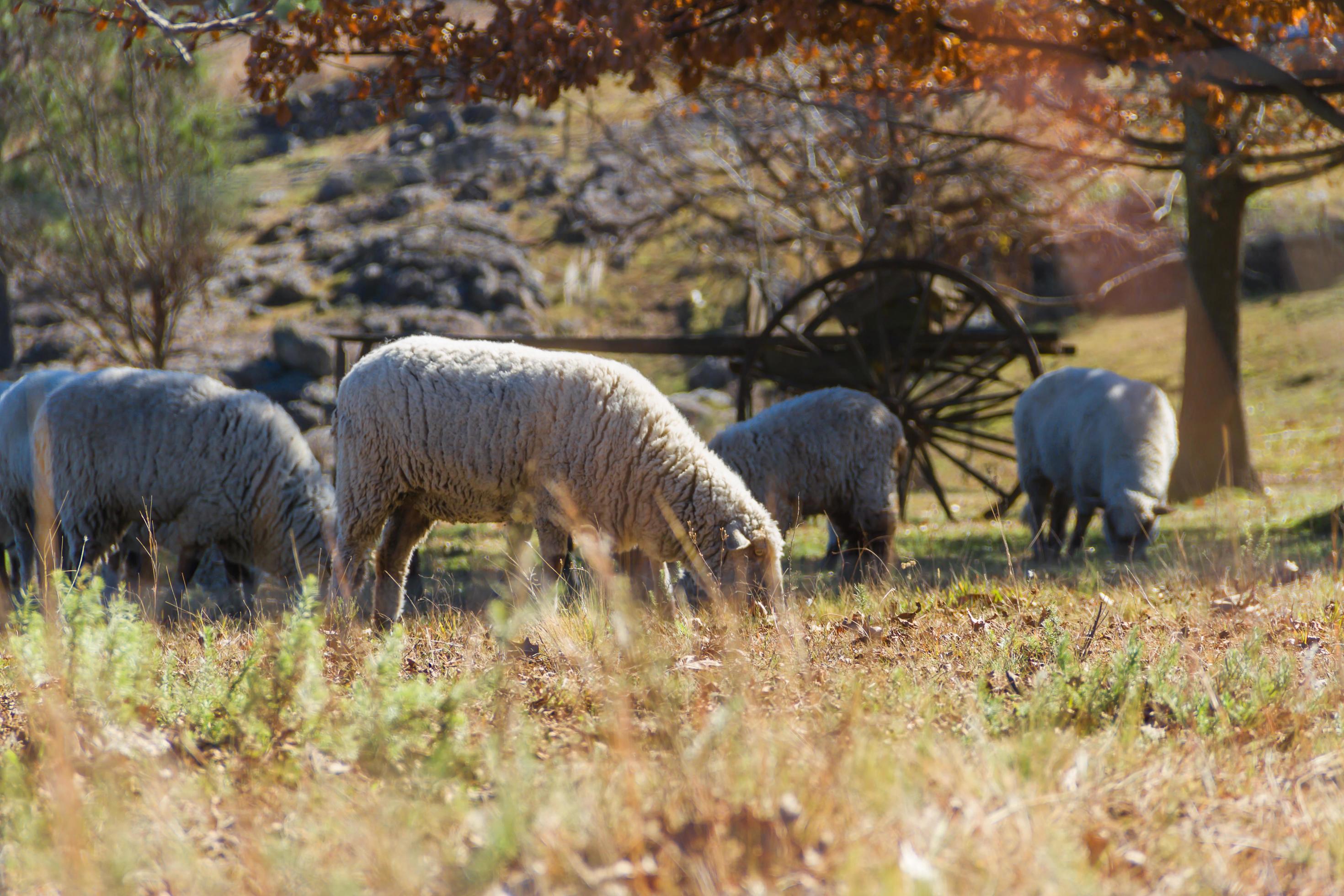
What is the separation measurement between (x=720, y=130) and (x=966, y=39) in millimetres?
8820

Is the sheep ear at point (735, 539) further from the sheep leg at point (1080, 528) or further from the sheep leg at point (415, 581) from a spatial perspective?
the sheep leg at point (1080, 528)

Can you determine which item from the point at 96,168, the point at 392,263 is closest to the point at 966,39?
the point at 96,168

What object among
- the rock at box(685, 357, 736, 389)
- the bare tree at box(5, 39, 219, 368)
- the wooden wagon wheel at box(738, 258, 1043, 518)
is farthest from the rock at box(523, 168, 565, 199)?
the wooden wagon wheel at box(738, 258, 1043, 518)

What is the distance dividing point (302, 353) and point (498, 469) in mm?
16875

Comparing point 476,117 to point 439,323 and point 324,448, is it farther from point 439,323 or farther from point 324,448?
point 324,448

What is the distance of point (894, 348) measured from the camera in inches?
383

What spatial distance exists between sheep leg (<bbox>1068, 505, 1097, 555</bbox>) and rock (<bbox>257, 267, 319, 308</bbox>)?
25.3 metres

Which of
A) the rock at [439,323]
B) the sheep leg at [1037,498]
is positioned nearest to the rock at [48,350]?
the rock at [439,323]

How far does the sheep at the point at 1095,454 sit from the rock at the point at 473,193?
3323 centimetres

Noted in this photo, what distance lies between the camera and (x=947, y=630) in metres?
4.28

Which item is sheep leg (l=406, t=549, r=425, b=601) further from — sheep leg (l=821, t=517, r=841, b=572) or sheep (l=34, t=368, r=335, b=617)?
sheep leg (l=821, t=517, r=841, b=572)

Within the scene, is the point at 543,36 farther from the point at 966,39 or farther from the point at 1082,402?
the point at 1082,402

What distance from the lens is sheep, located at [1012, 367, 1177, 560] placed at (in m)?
6.95

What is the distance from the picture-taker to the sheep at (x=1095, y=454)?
6949 mm
